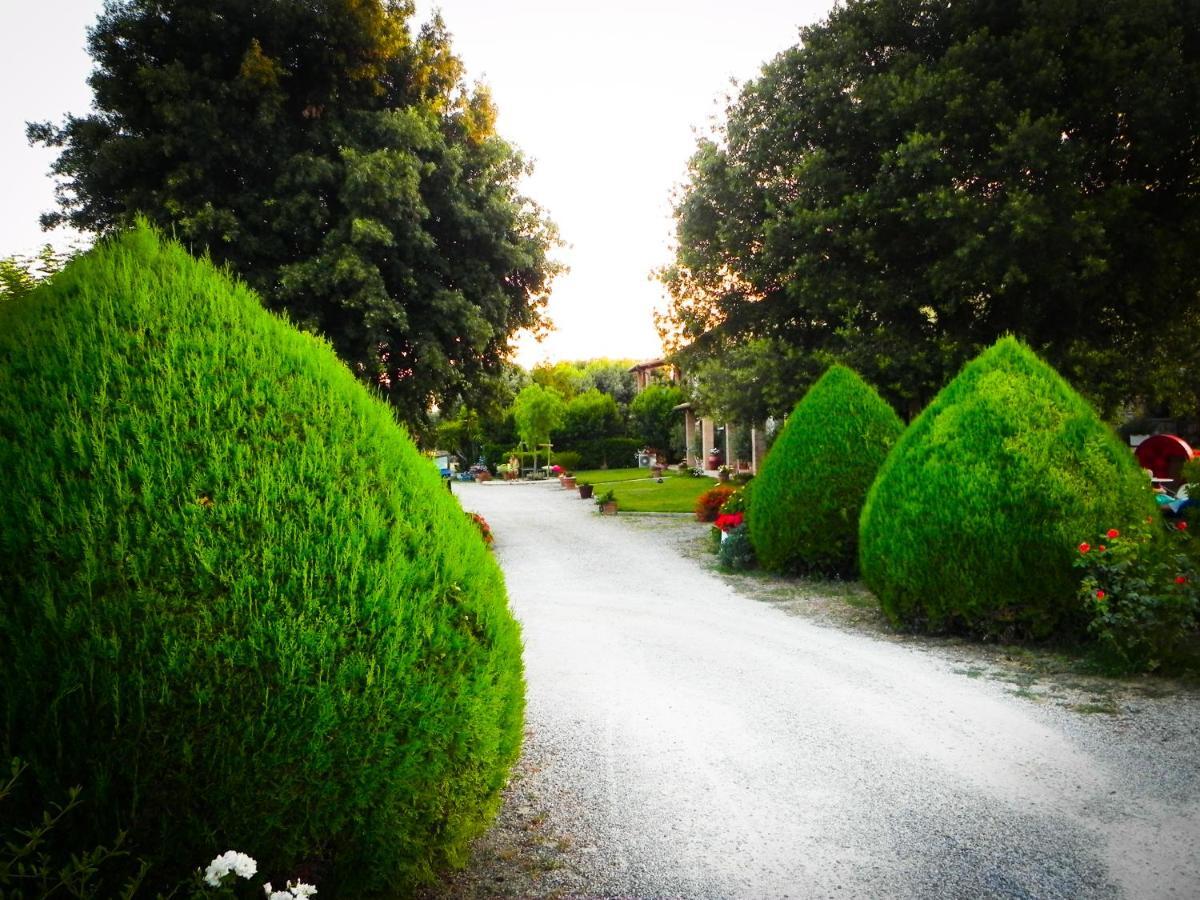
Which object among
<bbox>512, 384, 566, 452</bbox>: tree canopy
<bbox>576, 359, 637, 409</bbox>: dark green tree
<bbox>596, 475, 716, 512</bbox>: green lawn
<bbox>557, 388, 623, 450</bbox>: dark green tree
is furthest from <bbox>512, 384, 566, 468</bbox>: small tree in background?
<bbox>576, 359, 637, 409</bbox>: dark green tree

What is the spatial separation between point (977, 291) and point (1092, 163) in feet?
10.5

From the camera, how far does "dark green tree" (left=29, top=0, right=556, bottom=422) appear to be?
13031mm

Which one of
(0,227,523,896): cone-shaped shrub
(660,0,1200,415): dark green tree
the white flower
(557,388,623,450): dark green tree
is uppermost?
(660,0,1200,415): dark green tree

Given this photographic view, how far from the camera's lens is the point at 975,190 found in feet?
45.3

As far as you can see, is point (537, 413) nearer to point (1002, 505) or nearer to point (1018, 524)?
point (1002, 505)

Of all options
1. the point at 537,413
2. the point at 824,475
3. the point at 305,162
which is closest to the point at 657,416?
the point at 537,413

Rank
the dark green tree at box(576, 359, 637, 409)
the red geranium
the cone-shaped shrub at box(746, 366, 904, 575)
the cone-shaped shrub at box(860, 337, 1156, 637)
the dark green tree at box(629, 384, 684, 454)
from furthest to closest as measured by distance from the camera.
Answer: the dark green tree at box(576, 359, 637, 409)
the dark green tree at box(629, 384, 684, 454)
the red geranium
the cone-shaped shrub at box(746, 366, 904, 575)
the cone-shaped shrub at box(860, 337, 1156, 637)

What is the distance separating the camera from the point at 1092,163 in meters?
14.1

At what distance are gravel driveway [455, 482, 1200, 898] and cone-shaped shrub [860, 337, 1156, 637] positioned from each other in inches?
27.2

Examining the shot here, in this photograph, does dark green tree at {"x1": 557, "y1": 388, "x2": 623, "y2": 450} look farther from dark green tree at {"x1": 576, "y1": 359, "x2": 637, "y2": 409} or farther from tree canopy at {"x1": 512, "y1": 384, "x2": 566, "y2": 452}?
dark green tree at {"x1": 576, "y1": 359, "x2": 637, "y2": 409}

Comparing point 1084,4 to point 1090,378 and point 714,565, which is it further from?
point 714,565

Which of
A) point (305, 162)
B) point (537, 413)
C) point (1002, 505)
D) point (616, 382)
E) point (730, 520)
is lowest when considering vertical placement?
point (730, 520)

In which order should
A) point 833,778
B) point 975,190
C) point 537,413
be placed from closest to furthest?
1. point 833,778
2. point 975,190
3. point 537,413

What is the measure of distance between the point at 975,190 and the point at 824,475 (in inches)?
312
